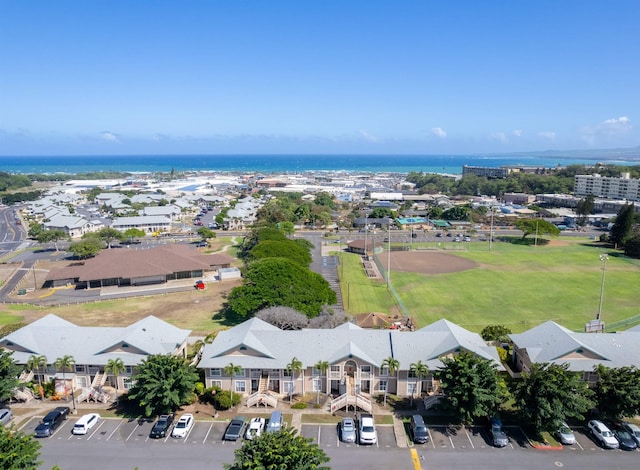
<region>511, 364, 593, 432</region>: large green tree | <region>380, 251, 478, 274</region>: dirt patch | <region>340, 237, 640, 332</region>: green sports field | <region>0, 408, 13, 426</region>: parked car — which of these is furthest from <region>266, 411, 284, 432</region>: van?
<region>380, 251, 478, 274</region>: dirt patch

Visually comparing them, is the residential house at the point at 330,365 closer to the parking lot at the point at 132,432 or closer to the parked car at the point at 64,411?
the parking lot at the point at 132,432

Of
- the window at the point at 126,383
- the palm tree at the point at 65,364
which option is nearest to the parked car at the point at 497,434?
the window at the point at 126,383

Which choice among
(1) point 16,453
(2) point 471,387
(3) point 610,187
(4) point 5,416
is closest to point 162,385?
(1) point 16,453

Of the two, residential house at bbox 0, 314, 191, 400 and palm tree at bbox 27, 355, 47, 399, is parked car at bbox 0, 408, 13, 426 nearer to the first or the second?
palm tree at bbox 27, 355, 47, 399

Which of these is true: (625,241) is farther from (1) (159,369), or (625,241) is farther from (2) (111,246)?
(2) (111,246)

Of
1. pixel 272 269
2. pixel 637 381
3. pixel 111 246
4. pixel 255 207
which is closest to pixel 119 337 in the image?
pixel 272 269
